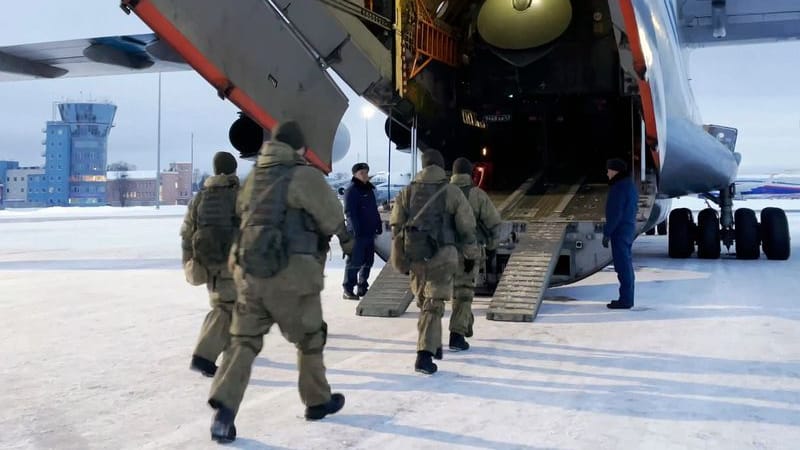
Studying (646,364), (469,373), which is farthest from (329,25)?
(646,364)

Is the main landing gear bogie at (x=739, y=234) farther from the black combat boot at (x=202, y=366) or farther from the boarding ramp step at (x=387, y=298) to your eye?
the black combat boot at (x=202, y=366)

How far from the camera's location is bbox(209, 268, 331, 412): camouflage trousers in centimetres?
299

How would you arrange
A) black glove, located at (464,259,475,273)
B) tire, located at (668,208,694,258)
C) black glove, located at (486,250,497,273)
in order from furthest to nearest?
tire, located at (668,208,694,258) → black glove, located at (486,250,497,273) → black glove, located at (464,259,475,273)

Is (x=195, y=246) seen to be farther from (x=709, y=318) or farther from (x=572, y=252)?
(x=709, y=318)

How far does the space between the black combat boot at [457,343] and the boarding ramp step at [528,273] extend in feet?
3.65

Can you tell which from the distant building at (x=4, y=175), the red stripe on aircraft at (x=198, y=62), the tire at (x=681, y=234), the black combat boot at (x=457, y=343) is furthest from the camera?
the distant building at (x=4, y=175)

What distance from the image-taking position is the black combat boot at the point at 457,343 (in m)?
4.73

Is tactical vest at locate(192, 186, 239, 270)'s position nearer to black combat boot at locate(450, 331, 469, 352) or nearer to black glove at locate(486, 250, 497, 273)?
black combat boot at locate(450, 331, 469, 352)

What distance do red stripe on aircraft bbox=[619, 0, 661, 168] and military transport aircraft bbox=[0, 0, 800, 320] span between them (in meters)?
0.01

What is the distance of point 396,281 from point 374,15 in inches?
102

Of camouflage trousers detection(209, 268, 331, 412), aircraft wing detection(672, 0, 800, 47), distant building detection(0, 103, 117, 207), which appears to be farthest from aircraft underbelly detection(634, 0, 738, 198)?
distant building detection(0, 103, 117, 207)

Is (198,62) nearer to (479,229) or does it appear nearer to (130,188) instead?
(479,229)

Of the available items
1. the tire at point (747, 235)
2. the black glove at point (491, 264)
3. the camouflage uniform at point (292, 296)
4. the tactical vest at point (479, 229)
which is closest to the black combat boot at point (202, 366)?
the camouflage uniform at point (292, 296)

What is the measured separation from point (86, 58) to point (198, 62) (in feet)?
13.5
